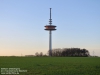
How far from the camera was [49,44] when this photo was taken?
153625 mm

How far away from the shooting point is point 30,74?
58.1 feet

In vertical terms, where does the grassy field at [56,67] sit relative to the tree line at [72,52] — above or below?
below

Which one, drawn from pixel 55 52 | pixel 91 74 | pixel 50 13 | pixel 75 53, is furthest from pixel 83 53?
pixel 91 74

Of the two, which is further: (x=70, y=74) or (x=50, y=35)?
(x=50, y=35)

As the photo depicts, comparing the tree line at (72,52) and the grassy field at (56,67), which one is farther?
the tree line at (72,52)

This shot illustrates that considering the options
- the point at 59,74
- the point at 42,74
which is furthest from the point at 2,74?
the point at 59,74

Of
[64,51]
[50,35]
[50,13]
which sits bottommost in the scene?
[64,51]

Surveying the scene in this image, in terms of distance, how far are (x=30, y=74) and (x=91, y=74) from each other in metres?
4.70

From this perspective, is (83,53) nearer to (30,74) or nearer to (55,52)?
(55,52)

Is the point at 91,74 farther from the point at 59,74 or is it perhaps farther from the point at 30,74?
the point at 30,74

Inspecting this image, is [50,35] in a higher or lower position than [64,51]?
higher

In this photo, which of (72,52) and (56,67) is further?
(72,52)

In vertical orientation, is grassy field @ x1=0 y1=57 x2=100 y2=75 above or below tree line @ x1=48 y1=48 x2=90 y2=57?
below

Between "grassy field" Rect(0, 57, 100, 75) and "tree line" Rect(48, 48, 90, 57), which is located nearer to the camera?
"grassy field" Rect(0, 57, 100, 75)
